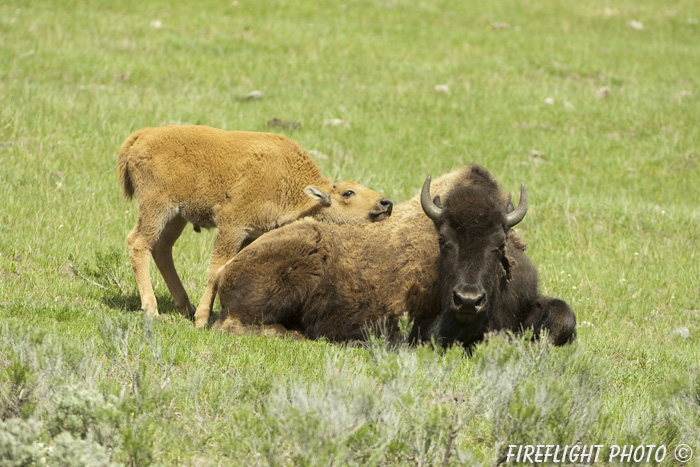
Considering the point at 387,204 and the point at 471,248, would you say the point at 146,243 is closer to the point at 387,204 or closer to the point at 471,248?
the point at 387,204

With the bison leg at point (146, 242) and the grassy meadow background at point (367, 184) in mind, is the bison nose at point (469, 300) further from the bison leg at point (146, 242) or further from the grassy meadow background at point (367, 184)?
the bison leg at point (146, 242)

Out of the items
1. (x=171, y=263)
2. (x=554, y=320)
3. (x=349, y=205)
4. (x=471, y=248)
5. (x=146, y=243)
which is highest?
(x=471, y=248)

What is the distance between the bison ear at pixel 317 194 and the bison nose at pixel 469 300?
244 cm

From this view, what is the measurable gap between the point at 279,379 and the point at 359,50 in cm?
1649

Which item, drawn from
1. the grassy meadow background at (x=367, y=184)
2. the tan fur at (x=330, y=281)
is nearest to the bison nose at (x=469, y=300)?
the grassy meadow background at (x=367, y=184)

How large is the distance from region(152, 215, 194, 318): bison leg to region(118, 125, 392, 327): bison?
0.4 inches

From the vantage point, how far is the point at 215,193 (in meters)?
8.51

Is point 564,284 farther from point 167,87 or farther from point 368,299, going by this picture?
point 167,87

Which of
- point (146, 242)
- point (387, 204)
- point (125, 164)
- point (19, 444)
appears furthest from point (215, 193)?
point (19, 444)

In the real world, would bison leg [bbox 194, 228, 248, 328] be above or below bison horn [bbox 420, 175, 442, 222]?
below

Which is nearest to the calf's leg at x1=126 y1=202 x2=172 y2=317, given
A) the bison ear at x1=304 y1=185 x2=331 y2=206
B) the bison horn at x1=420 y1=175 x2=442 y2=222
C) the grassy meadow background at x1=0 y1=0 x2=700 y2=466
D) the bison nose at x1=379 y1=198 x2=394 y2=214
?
the grassy meadow background at x1=0 y1=0 x2=700 y2=466

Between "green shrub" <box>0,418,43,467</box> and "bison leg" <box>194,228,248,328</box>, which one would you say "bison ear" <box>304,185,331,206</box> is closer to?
"bison leg" <box>194,228,248,328</box>

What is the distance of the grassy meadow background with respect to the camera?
4949mm

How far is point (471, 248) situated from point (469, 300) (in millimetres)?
607
